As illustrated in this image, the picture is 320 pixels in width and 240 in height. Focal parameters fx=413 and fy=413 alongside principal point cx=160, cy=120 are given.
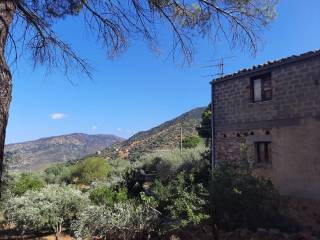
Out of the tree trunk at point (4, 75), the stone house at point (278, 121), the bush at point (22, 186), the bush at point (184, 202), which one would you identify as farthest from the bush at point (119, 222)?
the tree trunk at point (4, 75)

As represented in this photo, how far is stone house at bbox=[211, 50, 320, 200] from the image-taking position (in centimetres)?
1375

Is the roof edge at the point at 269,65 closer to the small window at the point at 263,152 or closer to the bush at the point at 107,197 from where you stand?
the small window at the point at 263,152

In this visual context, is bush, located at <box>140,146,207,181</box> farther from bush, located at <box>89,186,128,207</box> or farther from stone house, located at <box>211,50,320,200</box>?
bush, located at <box>89,186,128,207</box>

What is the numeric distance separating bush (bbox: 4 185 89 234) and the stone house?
6.34m

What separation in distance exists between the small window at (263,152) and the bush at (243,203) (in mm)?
5536

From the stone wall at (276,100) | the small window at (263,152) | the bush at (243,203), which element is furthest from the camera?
the small window at (263,152)

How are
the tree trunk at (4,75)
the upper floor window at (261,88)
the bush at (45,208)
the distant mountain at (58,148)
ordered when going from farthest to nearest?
the distant mountain at (58,148) → the upper floor window at (261,88) → the bush at (45,208) → the tree trunk at (4,75)

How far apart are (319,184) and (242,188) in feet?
15.9

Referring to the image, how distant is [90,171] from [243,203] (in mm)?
23054

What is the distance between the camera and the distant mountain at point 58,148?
69400 millimetres

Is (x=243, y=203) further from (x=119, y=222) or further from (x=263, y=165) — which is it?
(x=263, y=165)

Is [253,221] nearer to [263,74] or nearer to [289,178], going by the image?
[289,178]

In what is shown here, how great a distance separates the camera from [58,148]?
84812mm

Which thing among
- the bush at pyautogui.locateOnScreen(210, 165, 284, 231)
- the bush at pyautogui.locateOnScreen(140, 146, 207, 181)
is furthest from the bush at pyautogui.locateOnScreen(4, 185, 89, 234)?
the bush at pyautogui.locateOnScreen(210, 165, 284, 231)
